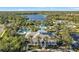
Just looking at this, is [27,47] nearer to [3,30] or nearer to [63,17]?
[3,30]

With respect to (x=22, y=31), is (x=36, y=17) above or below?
above

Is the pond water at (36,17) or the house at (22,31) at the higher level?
the pond water at (36,17)

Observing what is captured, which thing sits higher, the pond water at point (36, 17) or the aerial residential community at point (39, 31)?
the pond water at point (36, 17)

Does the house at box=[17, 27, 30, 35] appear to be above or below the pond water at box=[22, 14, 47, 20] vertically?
below

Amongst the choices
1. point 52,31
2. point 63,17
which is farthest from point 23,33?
point 63,17

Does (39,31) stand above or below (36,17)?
below

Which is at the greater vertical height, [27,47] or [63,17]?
[63,17]
